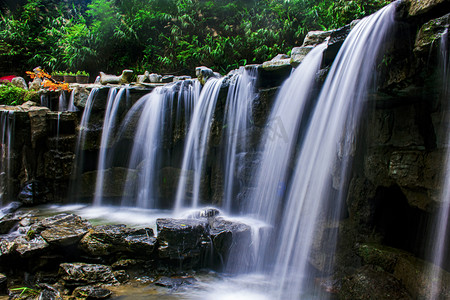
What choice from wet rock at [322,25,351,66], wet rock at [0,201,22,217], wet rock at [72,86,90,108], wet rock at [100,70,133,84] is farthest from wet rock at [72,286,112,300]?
wet rock at [100,70,133,84]

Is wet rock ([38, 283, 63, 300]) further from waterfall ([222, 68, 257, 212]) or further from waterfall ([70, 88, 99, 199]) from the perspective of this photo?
waterfall ([70, 88, 99, 199])

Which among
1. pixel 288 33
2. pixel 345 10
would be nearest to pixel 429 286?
pixel 345 10

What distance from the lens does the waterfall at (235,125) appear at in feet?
23.5

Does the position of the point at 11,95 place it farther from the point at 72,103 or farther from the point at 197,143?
the point at 197,143

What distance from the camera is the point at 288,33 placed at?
14.0 m

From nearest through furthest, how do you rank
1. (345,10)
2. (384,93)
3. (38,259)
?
1. (384,93)
2. (38,259)
3. (345,10)

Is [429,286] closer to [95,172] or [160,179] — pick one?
[160,179]

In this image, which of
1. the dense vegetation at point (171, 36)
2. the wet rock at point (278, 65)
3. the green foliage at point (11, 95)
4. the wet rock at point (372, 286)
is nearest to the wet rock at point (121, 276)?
the wet rock at point (372, 286)

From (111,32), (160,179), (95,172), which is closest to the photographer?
(160,179)

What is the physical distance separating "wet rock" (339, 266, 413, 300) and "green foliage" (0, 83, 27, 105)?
12.4 meters

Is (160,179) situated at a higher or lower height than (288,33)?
lower

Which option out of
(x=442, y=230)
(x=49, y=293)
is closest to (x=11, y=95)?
(x=49, y=293)

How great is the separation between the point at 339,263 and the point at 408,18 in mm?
3428

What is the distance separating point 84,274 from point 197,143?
4254mm
